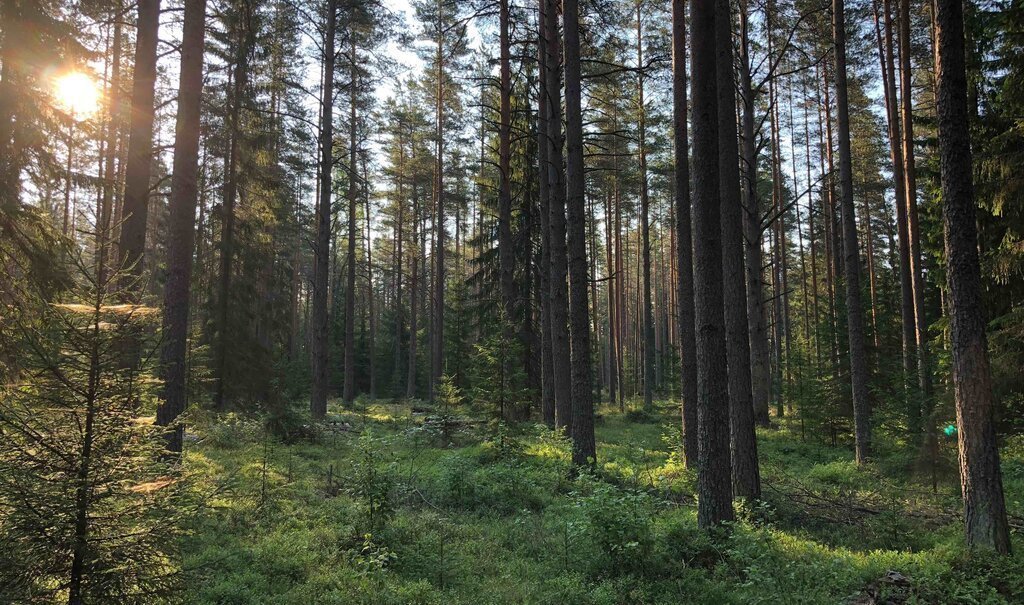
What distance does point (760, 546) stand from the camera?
6.18 m

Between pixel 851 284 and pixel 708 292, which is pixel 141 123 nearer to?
pixel 708 292

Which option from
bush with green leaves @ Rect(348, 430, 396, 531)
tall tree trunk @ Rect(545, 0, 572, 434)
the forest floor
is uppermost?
tall tree trunk @ Rect(545, 0, 572, 434)

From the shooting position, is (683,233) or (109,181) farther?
(683,233)

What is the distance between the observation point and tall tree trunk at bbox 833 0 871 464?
12555 millimetres

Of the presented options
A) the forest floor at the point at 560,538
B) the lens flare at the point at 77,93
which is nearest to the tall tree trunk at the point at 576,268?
the forest floor at the point at 560,538

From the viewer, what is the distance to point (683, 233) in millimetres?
10633

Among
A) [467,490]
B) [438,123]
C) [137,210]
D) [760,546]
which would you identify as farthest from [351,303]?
[760,546]

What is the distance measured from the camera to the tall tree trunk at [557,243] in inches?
454

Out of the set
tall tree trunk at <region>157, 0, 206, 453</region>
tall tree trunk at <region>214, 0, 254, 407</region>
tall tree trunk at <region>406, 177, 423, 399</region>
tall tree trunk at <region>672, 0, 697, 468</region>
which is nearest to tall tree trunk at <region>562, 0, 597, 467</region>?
tall tree trunk at <region>672, 0, 697, 468</region>

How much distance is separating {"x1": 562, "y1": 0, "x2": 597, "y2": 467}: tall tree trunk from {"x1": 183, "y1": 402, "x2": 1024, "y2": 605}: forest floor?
838 mm

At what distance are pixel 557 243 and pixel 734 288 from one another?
4.04 metres

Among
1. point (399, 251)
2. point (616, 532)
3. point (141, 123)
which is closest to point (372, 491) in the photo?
point (616, 532)

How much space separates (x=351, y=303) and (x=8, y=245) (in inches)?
681

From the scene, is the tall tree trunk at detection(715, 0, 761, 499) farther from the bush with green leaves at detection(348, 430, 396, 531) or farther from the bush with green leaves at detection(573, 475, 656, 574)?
the bush with green leaves at detection(348, 430, 396, 531)
